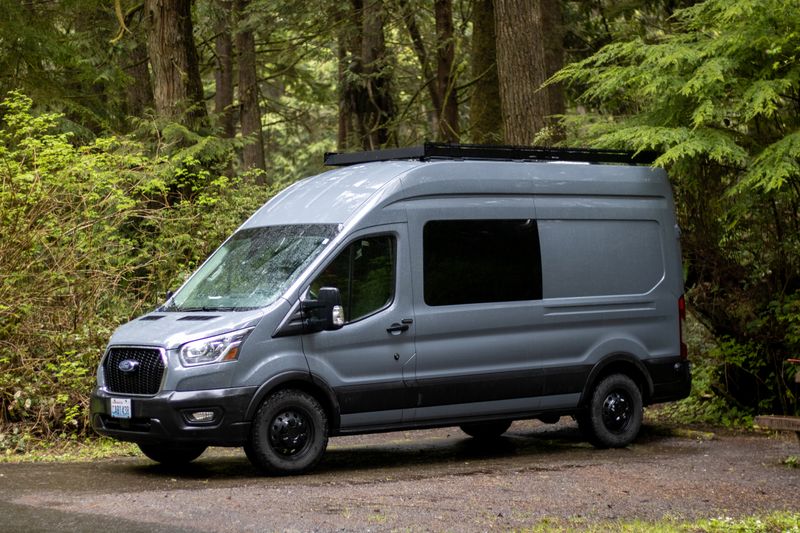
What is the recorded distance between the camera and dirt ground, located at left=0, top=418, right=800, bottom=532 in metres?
7.79

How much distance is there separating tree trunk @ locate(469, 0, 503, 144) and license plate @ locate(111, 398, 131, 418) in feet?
41.3

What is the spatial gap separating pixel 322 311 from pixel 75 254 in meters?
4.67

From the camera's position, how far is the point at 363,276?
10367mm

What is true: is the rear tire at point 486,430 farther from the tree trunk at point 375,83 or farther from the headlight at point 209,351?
the tree trunk at point 375,83

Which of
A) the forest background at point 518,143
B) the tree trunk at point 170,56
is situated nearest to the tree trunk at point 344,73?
the forest background at point 518,143

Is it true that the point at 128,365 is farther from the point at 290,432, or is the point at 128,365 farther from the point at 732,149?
the point at 732,149

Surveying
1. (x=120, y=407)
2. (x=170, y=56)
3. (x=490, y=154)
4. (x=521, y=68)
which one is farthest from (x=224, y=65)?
(x=120, y=407)

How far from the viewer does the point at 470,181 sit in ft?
36.7

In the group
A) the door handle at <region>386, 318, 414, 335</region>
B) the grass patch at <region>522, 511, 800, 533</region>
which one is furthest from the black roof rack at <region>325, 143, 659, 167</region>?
the grass patch at <region>522, 511, 800, 533</region>

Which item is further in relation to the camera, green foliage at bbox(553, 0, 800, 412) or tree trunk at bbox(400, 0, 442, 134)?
tree trunk at bbox(400, 0, 442, 134)

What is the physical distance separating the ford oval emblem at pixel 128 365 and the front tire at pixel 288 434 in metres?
1.11

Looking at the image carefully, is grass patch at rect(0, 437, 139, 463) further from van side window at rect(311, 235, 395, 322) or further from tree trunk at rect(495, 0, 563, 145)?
tree trunk at rect(495, 0, 563, 145)

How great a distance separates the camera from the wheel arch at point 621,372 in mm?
11836

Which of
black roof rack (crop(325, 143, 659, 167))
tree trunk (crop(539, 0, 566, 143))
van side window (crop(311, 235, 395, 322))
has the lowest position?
van side window (crop(311, 235, 395, 322))
